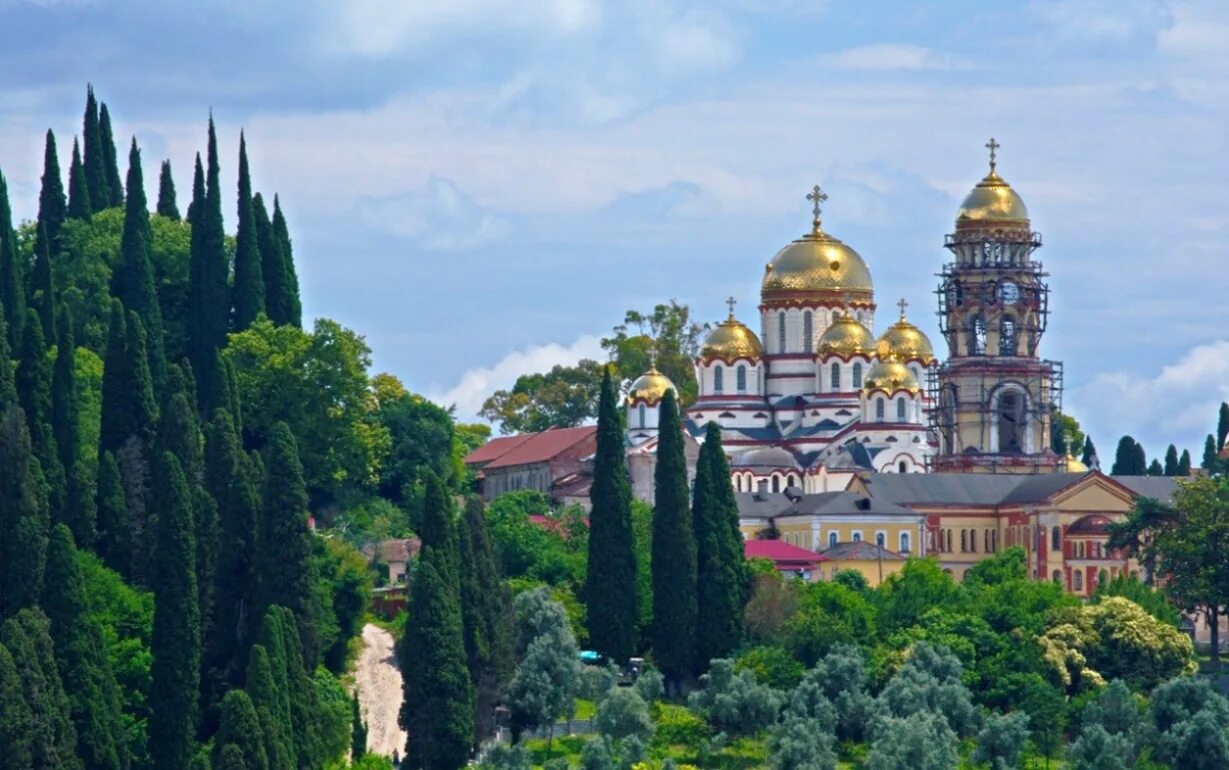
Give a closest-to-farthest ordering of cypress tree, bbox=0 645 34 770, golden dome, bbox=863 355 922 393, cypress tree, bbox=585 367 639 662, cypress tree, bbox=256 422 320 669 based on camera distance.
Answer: cypress tree, bbox=0 645 34 770, cypress tree, bbox=256 422 320 669, cypress tree, bbox=585 367 639 662, golden dome, bbox=863 355 922 393

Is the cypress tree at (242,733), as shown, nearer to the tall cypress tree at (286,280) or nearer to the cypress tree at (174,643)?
the cypress tree at (174,643)

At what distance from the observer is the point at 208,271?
94.4 metres

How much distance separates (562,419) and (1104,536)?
107 ft

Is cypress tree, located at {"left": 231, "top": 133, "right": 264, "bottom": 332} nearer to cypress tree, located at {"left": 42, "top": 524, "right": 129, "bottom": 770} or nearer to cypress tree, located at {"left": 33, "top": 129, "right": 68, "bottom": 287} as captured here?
cypress tree, located at {"left": 33, "top": 129, "right": 68, "bottom": 287}

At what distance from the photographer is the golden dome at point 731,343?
126 m

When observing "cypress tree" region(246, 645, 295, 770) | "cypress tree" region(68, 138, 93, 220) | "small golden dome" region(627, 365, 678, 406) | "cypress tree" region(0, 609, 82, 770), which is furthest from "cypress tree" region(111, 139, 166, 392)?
"small golden dome" region(627, 365, 678, 406)

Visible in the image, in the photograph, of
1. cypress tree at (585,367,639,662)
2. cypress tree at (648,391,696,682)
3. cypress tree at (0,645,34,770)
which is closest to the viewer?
cypress tree at (0,645,34,770)

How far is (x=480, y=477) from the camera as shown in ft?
416

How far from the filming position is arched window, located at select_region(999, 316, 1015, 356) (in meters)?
123

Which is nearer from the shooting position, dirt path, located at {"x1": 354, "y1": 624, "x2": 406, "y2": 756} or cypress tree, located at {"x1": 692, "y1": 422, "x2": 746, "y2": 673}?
dirt path, located at {"x1": 354, "y1": 624, "x2": 406, "y2": 756}

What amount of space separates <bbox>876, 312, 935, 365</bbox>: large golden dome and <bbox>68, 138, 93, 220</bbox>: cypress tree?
107 feet

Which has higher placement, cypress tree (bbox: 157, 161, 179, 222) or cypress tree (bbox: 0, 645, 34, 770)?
cypress tree (bbox: 157, 161, 179, 222)

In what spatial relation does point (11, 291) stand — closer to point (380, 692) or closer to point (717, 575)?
point (380, 692)

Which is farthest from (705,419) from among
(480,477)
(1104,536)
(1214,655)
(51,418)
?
(51,418)
